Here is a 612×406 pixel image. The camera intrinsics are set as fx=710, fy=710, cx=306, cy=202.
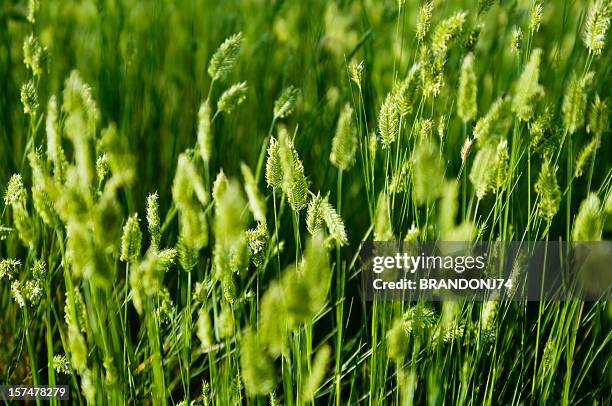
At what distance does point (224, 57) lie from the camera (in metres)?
1.19

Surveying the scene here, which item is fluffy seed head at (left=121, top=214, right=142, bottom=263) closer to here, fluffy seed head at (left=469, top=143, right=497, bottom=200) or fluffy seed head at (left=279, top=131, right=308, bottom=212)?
fluffy seed head at (left=279, top=131, right=308, bottom=212)

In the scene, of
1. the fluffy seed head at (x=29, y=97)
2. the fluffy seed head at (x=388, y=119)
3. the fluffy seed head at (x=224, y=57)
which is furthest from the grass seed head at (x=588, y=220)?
the fluffy seed head at (x=29, y=97)

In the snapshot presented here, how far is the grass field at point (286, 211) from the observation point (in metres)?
0.82

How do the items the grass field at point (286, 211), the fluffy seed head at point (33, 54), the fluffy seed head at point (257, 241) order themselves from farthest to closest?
the fluffy seed head at point (33, 54), the fluffy seed head at point (257, 241), the grass field at point (286, 211)

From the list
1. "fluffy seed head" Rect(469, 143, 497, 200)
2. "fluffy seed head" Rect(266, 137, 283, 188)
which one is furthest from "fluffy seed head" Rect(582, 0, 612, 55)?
"fluffy seed head" Rect(266, 137, 283, 188)

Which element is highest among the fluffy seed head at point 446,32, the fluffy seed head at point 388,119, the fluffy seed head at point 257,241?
the fluffy seed head at point 446,32

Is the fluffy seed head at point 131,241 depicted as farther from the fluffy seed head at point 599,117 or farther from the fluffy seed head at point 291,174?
the fluffy seed head at point 599,117

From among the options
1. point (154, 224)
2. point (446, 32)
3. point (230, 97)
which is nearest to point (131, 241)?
point (154, 224)

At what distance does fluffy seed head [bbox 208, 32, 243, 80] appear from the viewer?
1.18 meters

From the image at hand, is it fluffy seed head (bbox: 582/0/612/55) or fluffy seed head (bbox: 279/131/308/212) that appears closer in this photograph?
fluffy seed head (bbox: 279/131/308/212)

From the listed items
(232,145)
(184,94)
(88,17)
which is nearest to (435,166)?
(232,145)

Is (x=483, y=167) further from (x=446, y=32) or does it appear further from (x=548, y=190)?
(x=446, y=32)

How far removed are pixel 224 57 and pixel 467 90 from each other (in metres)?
0.47

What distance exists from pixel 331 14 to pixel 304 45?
0.28m
